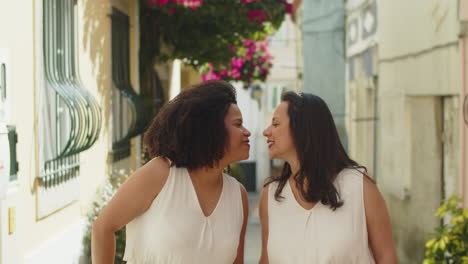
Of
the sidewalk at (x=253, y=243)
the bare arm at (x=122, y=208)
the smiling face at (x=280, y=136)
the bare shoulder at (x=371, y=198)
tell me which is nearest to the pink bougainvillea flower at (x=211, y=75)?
the sidewalk at (x=253, y=243)

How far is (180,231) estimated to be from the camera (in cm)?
300

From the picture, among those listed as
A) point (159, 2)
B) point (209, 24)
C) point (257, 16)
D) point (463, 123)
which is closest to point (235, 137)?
point (463, 123)

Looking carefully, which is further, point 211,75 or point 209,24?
point 211,75

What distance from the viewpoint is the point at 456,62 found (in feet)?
23.8

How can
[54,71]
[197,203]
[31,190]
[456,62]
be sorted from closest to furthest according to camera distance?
[197,203] < [31,190] < [54,71] < [456,62]

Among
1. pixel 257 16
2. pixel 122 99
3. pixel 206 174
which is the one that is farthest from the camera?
pixel 257 16

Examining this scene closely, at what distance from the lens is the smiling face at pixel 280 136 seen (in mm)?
3209

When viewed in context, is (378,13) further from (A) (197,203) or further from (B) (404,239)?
(A) (197,203)

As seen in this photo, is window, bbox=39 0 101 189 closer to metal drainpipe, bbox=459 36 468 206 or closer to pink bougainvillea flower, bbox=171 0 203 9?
pink bougainvillea flower, bbox=171 0 203 9

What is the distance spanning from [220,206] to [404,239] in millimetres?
7149

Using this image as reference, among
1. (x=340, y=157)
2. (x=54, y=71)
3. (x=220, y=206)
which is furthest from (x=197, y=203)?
(x=54, y=71)

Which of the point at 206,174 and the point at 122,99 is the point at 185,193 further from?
the point at 122,99

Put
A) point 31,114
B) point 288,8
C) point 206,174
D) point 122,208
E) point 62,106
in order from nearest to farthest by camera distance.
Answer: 1. point 122,208
2. point 206,174
3. point 31,114
4. point 62,106
5. point 288,8

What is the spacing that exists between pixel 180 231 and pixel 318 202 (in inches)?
22.8
